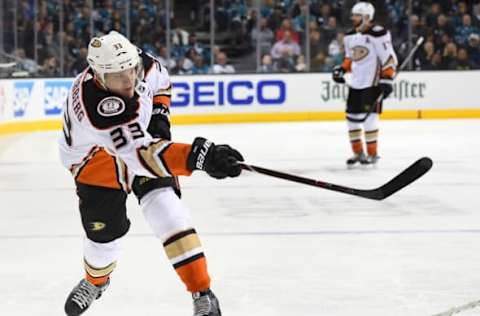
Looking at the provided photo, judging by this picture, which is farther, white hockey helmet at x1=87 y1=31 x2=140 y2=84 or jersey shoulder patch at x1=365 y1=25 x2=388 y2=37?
jersey shoulder patch at x1=365 y1=25 x2=388 y2=37

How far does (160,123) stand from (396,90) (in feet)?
33.1

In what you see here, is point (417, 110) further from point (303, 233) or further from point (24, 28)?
point (303, 233)

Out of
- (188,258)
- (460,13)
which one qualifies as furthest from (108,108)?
(460,13)

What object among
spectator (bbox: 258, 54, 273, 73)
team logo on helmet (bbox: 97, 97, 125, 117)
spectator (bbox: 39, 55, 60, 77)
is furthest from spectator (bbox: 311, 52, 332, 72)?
team logo on helmet (bbox: 97, 97, 125, 117)

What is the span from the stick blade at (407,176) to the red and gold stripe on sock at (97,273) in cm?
89

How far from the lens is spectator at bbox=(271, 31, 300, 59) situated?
45.2ft

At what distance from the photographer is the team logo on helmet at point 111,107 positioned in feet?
10.3

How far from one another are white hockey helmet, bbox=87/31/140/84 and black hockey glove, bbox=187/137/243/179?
313 millimetres

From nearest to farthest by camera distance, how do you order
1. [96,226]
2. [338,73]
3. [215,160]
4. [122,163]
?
[215,160] < [122,163] < [96,226] < [338,73]

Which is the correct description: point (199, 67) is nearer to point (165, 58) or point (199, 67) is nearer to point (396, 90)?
point (165, 58)

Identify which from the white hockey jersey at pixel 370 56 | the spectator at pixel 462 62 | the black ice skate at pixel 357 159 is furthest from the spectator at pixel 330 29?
the black ice skate at pixel 357 159

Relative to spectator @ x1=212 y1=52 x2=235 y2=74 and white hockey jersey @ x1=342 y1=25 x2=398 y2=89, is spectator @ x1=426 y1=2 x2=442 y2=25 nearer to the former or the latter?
spectator @ x1=212 y1=52 x2=235 y2=74

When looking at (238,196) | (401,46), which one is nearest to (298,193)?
(238,196)

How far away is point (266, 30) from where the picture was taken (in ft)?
46.2
